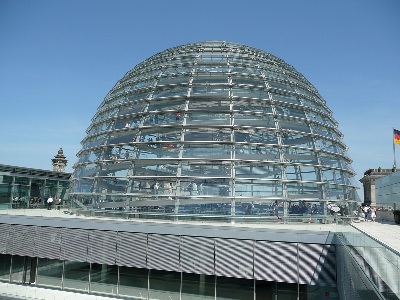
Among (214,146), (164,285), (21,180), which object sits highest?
(214,146)

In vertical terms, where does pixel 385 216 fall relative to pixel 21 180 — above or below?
below

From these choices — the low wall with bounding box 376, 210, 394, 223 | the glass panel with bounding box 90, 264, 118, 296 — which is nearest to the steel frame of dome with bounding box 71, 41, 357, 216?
the glass panel with bounding box 90, 264, 118, 296

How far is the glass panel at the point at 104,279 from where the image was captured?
746 inches

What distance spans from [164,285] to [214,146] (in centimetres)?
831

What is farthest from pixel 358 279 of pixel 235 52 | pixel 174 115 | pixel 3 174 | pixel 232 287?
pixel 3 174

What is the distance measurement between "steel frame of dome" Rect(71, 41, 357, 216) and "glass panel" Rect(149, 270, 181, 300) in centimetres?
334

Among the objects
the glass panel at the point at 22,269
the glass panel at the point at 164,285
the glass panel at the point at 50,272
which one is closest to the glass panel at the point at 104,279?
the glass panel at the point at 164,285

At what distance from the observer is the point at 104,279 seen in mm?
19125

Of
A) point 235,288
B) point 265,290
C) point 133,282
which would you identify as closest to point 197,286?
point 235,288

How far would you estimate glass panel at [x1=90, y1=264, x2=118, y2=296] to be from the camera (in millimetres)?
18953

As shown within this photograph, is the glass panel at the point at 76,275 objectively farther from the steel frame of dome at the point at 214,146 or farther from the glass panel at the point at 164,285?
the glass panel at the point at 164,285

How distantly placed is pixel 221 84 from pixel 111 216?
1109cm

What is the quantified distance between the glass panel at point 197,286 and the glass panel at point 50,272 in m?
7.78

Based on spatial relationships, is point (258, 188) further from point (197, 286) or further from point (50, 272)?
point (50, 272)
